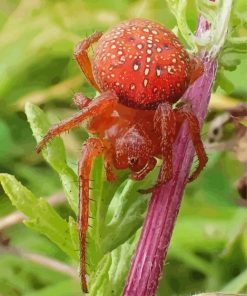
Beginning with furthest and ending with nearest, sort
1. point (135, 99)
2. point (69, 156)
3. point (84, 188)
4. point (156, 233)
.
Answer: point (69, 156)
point (135, 99)
point (84, 188)
point (156, 233)

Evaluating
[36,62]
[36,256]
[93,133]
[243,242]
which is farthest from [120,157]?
[36,62]

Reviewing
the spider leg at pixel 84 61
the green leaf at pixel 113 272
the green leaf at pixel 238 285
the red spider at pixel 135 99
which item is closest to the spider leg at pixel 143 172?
the red spider at pixel 135 99

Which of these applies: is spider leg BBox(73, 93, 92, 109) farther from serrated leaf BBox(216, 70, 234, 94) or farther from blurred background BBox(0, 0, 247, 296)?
blurred background BBox(0, 0, 247, 296)

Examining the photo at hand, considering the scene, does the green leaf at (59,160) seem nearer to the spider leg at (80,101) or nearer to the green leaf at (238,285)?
the spider leg at (80,101)

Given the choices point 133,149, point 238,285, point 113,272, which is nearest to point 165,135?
point 133,149

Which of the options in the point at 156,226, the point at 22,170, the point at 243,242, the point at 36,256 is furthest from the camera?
the point at 22,170

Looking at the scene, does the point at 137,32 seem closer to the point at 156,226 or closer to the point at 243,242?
the point at 156,226

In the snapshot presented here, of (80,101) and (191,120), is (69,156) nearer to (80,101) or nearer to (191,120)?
(80,101)
